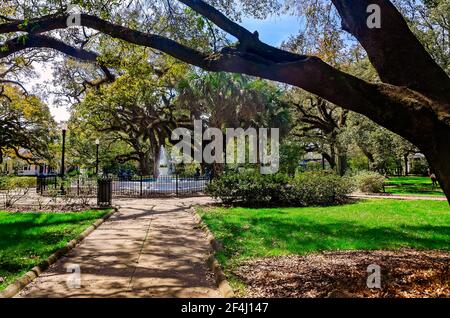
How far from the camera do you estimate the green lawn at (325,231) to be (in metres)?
7.54

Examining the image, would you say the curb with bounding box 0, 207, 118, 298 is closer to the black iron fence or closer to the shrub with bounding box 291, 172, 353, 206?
the shrub with bounding box 291, 172, 353, 206

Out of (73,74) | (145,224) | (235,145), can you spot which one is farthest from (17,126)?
(145,224)

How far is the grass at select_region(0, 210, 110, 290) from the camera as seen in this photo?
6.21 metres

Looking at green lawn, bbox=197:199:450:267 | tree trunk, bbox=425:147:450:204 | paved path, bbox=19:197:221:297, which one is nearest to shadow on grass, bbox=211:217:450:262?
green lawn, bbox=197:199:450:267

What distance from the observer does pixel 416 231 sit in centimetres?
933

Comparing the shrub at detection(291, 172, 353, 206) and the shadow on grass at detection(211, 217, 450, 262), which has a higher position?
the shrub at detection(291, 172, 353, 206)

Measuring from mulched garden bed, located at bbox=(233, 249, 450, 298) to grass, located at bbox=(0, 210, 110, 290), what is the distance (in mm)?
3474

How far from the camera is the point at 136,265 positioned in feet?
21.1

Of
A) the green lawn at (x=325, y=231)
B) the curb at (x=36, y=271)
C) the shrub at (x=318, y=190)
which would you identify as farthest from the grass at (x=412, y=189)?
the curb at (x=36, y=271)

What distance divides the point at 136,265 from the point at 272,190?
10.1 m

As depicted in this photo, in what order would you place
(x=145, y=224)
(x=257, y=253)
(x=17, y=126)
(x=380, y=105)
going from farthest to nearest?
(x=17, y=126)
(x=145, y=224)
(x=257, y=253)
(x=380, y=105)

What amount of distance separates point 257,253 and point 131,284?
8.41 feet

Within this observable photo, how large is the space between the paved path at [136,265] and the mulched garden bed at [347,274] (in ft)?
2.53
